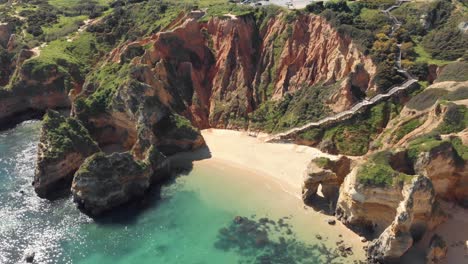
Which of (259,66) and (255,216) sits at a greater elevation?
(259,66)

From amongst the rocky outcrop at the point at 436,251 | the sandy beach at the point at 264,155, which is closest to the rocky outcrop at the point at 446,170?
the rocky outcrop at the point at 436,251

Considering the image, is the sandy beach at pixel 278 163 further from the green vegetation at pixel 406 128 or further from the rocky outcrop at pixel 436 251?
the green vegetation at pixel 406 128

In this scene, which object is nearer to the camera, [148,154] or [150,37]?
[148,154]

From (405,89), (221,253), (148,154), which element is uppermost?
(405,89)

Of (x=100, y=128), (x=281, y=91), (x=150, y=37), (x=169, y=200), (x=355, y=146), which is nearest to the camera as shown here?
(x=169, y=200)

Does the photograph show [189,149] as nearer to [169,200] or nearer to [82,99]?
[169,200]

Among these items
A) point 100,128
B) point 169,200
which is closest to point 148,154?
point 169,200

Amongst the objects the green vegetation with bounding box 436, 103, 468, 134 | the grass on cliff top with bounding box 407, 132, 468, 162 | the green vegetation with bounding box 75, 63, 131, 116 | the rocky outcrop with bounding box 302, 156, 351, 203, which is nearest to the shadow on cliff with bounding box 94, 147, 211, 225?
the green vegetation with bounding box 75, 63, 131, 116
